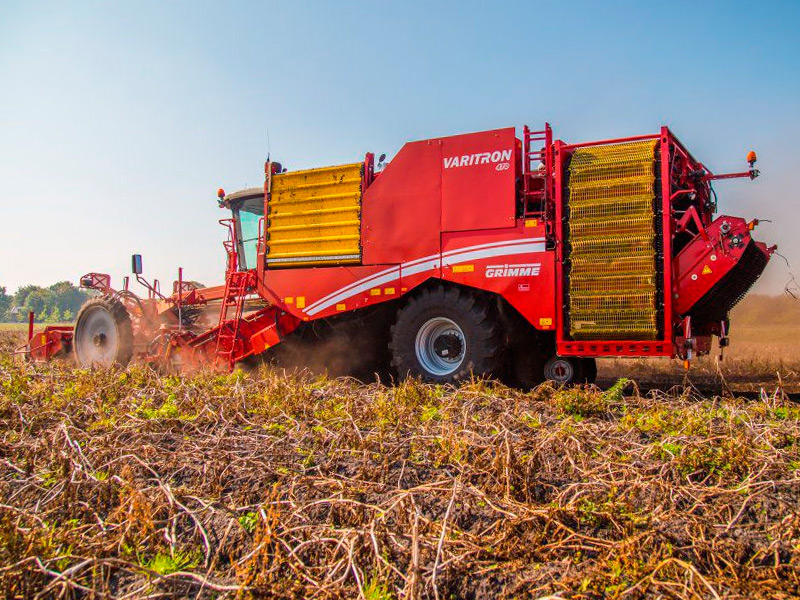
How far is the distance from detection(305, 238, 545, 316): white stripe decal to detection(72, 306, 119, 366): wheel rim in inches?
138

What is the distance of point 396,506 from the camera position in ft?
8.35

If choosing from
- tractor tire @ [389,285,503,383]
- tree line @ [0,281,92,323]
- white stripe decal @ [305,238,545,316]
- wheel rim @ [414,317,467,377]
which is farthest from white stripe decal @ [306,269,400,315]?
tree line @ [0,281,92,323]

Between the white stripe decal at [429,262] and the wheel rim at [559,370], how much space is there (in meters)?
1.30

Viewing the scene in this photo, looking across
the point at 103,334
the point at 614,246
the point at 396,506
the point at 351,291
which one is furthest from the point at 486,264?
the point at 103,334

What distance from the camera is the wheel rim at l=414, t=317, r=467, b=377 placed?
7.20 metres

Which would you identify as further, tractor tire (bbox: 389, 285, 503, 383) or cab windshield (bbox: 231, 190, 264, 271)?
cab windshield (bbox: 231, 190, 264, 271)

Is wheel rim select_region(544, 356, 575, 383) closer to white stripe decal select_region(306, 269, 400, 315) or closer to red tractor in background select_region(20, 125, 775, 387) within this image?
red tractor in background select_region(20, 125, 775, 387)

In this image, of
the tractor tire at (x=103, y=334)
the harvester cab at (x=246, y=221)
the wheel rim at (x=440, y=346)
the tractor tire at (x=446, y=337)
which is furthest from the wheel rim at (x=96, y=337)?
the wheel rim at (x=440, y=346)

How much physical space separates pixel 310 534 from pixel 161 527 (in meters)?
0.72

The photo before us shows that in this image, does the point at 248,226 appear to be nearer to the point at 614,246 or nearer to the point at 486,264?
the point at 486,264

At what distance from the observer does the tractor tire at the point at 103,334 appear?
952cm

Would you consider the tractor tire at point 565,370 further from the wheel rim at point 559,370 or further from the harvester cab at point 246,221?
the harvester cab at point 246,221

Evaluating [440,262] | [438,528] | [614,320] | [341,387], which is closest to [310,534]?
[438,528]

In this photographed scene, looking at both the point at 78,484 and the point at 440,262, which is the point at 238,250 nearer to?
the point at 440,262
